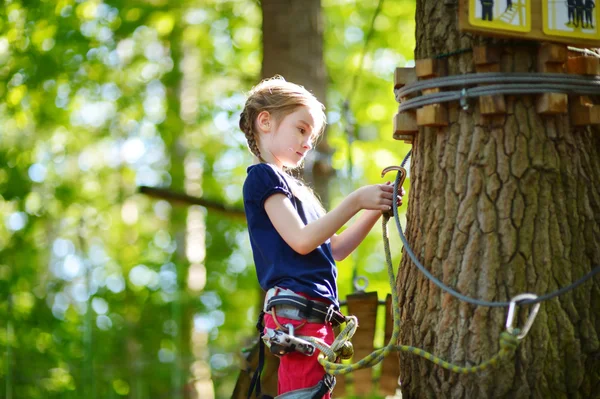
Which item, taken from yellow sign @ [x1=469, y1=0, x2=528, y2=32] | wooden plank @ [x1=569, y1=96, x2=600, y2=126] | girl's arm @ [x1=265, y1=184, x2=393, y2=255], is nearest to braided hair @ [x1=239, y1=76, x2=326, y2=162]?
girl's arm @ [x1=265, y1=184, x2=393, y2=255]

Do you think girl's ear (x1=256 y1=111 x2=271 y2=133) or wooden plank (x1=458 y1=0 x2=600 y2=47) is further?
girl's ear (x1=256 y1=111 x2=271 y2=133)

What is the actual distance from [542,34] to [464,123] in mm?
312

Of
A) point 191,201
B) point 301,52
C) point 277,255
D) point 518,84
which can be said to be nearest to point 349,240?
point 277,255

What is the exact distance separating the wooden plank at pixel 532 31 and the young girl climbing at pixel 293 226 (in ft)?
1.72

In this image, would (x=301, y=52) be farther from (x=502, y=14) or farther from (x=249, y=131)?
(x=502, y=14)

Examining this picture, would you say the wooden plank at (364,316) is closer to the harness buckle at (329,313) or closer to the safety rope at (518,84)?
the harness buckle at (329,313)

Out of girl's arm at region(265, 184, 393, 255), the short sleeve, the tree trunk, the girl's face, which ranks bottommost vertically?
girl's arm at region(265, 184, 393, 255)

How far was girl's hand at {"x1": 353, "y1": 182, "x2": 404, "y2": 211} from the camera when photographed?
210 cm

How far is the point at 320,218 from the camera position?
6.83 feet

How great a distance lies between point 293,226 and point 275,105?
0.49 meters

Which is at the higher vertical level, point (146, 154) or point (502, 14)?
point (146, 154)

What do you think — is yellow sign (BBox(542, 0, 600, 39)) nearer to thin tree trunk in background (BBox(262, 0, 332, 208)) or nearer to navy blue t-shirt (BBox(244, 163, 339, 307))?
navy blue t-shirt (BBox(244, 163, 339, 307))

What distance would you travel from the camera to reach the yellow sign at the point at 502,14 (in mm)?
A: 1833

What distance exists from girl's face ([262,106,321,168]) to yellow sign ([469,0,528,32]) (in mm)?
734
